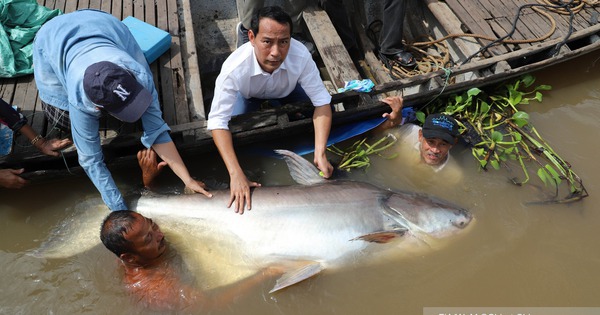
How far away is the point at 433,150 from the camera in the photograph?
357cm

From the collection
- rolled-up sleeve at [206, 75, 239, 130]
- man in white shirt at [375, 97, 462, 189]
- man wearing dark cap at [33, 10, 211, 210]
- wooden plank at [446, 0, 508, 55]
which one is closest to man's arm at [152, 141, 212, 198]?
man wearing dark cap at [33, 10, 211, 210]

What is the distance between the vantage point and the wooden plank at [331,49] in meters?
4.12

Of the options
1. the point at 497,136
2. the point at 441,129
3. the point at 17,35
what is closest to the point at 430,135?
the point at 441,129

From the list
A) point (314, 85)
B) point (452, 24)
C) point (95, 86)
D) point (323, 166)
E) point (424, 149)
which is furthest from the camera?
point (452, 24)

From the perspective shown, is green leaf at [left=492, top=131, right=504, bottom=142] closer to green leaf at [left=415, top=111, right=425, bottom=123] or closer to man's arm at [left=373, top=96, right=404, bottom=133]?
green leaf at [left=415, top=111, right=425, bottom=123]

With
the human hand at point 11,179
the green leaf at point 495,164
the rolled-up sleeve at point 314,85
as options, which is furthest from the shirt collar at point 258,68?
the green leaf at point 495,164

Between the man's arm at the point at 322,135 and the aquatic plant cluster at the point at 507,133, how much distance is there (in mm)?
1197

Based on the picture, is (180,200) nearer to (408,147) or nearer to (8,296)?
(8,296)

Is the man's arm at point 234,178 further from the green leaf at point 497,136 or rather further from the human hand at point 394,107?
the green leaf at point 497,136

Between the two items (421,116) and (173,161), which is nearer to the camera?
(173,161)

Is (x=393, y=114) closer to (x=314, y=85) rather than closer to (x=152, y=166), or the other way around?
(x=314, y=85)

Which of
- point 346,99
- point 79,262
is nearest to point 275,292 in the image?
point 79,262

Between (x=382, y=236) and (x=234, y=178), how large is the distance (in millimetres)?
1223

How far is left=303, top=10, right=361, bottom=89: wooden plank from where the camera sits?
A: 412 centimetres
